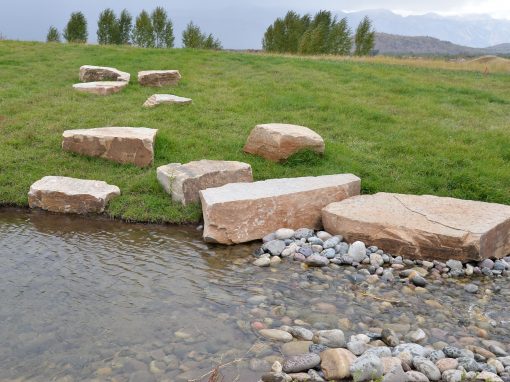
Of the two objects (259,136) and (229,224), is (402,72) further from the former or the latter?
(229,224)

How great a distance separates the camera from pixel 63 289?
623cm

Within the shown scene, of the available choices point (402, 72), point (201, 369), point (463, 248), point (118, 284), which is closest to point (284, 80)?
point (402, 72)

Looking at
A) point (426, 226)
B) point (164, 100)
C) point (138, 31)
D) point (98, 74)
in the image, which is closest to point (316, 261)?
point (426, 226)

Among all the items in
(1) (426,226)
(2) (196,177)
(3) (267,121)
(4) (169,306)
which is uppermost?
(3) (267,121)

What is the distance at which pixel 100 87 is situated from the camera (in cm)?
1620

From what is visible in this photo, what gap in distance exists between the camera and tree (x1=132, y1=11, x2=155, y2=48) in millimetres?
47812

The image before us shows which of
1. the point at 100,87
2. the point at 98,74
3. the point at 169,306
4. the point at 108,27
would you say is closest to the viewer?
the point at 169,306

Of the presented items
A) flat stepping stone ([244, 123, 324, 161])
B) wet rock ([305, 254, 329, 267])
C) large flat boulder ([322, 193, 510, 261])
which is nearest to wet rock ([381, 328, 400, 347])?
wet rock ([305, 254, 329, 267])

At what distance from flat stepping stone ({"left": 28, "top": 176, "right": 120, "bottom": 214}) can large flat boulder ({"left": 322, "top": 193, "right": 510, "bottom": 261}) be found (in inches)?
166

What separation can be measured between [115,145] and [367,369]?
26.0 feet

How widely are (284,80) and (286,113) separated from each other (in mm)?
4678

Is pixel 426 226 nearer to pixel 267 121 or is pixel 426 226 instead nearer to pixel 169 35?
pixel 267 121

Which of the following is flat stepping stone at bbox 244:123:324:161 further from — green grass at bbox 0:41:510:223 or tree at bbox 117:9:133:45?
tree at bbox 117:9:133:45

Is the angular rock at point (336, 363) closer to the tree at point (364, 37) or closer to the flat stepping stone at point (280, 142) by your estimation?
the flat stepping stone at point (280, 142)
